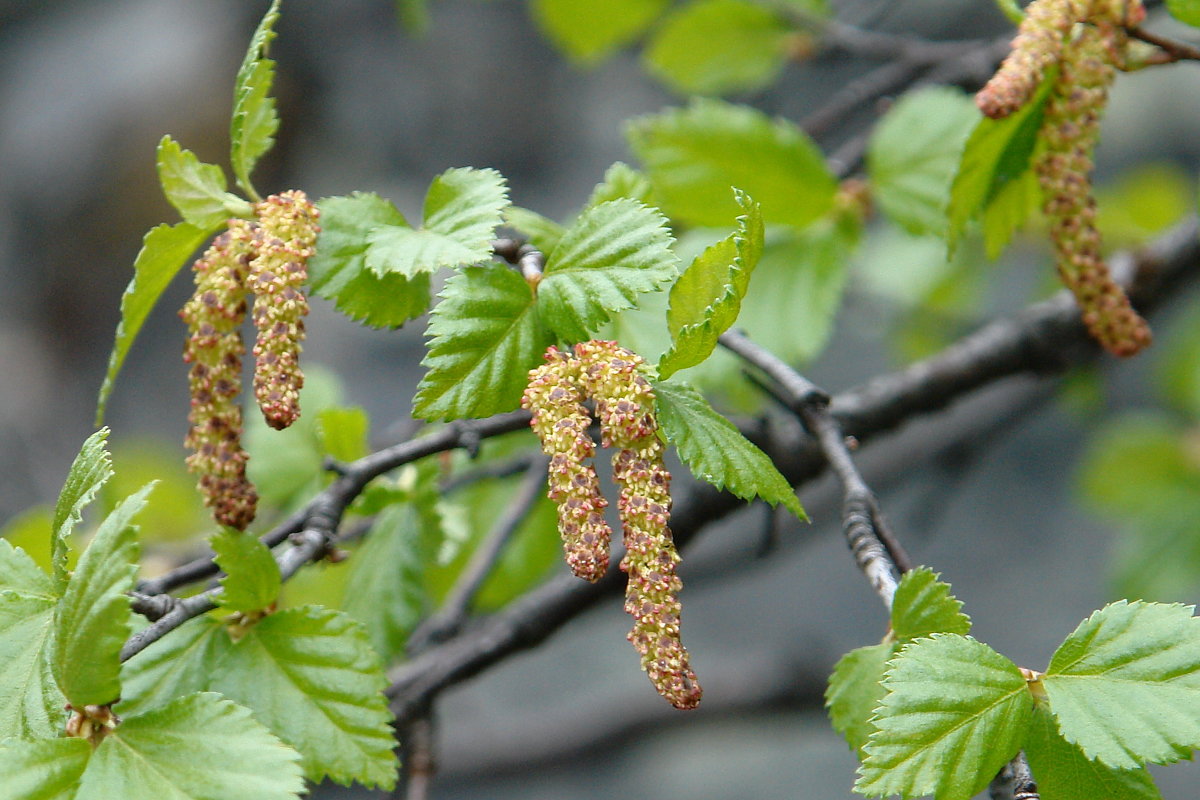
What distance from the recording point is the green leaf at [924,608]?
63 cm

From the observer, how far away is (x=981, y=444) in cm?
180

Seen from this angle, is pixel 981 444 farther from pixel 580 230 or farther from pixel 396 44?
pixel 396 44

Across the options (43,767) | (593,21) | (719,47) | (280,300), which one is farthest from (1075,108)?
(593,21)

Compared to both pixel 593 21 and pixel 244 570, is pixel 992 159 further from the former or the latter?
pixel 593 21

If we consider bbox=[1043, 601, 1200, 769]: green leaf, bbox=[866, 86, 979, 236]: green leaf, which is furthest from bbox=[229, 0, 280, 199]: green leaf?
bbox=[866, 86, 979, 236]: green leaf

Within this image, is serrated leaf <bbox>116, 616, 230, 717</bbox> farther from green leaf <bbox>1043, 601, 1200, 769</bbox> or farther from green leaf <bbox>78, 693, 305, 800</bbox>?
green leaf <bbox>1043, 601, 1200, 769</bbox>

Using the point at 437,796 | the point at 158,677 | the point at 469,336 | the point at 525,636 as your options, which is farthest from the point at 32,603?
the point at 437,796

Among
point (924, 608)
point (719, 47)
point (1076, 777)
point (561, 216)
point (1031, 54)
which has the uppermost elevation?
point (561, 216)

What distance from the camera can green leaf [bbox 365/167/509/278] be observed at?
674 mm

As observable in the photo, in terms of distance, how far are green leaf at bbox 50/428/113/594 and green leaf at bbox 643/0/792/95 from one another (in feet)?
3.83

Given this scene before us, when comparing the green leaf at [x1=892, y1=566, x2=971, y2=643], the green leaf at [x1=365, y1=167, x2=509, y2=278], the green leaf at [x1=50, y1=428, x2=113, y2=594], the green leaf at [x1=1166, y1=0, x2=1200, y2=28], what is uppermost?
the green leaf at [x1=1166, y1=0, x2=1200, y2=28]

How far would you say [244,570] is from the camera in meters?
0.67

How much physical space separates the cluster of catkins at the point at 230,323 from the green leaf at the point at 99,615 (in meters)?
0.11

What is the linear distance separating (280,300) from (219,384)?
79mm
